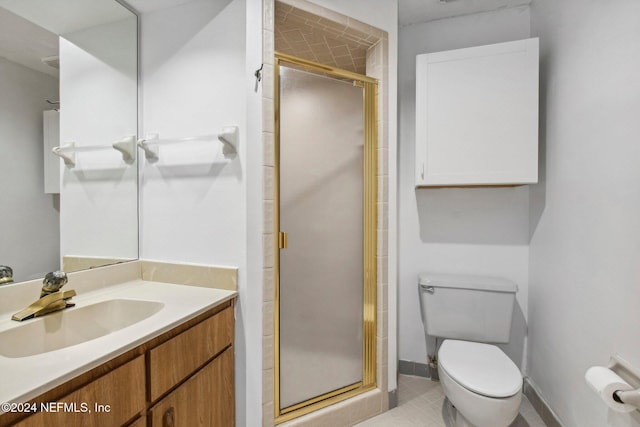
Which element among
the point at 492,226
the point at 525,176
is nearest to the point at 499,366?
the point at 492,226

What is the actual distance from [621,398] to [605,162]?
36.0 inches

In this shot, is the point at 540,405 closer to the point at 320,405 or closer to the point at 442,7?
the point at 320,405

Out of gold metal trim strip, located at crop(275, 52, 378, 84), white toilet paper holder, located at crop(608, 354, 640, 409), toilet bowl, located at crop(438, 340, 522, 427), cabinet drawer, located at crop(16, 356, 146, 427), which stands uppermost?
gold metal trim strip, located at crop(275, 52, 378, 84)

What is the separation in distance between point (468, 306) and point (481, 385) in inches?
21.6

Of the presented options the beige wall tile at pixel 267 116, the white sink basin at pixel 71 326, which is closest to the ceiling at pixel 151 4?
the beige wall tile at pixel 267 116

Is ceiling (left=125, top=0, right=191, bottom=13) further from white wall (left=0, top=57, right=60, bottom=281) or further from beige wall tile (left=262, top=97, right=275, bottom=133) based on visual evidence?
beige wall tile (left=262, top=97, right=275, bottom=133)

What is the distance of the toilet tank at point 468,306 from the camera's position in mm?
1679

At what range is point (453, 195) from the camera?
6.30 feet

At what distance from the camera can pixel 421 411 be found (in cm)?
166

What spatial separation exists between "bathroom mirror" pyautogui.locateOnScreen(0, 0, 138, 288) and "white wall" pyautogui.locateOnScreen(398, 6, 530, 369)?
1.78 m

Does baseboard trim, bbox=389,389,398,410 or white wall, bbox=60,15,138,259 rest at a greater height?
white wall, bbox=60,15,138,259

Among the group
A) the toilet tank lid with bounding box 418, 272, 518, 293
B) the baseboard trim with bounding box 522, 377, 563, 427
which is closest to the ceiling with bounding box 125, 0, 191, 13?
the toilet tank lid with bounding box 418, 272, 518, 293

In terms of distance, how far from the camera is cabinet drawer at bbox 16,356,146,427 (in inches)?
25.8

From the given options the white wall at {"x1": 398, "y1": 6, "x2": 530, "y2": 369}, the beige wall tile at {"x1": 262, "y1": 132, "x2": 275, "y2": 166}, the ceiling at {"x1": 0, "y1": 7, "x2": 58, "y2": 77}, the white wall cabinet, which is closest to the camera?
the ceiling at {"x1": 0, "y1": 7, "x2": 58, "y2": 77}
